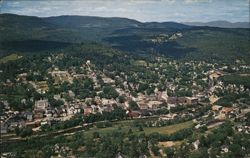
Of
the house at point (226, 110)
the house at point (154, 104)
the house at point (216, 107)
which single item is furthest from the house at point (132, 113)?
the house at point (226, 110)

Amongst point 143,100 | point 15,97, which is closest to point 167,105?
point 143,100

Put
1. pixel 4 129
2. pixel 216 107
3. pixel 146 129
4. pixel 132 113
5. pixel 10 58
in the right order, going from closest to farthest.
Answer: pixel 4 129, pixel 146 129, pixel 132 113, pixel 216 107, pixel 10 58

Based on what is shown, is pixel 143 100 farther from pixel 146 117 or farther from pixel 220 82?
pixel 220 82

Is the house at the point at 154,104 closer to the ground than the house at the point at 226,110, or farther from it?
closer to the ground

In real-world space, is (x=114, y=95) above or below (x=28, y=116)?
above

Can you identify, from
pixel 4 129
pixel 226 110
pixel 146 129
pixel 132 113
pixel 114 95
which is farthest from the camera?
pixel 114 95

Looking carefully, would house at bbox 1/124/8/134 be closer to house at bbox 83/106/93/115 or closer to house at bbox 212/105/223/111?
house at bbox 83/106/93/115

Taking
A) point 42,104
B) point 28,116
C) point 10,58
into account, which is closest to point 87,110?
point 42,104

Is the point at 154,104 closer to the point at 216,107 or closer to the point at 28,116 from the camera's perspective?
the point at 216,107

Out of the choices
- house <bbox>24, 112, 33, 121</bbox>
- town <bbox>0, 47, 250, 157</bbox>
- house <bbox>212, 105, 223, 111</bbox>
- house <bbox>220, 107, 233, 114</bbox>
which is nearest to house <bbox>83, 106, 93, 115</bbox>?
town <bbox>0, 47, 250, 157</bbox>

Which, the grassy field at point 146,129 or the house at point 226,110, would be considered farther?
the house at point 226,110

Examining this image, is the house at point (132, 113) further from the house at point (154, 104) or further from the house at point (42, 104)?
the house at point (42, 104)
